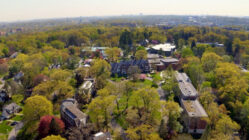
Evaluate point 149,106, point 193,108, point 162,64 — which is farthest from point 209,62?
point 149,106

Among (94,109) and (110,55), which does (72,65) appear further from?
(94,109)

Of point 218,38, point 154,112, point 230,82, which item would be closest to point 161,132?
point 154,112

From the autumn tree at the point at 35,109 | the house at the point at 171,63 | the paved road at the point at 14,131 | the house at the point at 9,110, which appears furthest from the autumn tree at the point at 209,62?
the house at the point at 9,110

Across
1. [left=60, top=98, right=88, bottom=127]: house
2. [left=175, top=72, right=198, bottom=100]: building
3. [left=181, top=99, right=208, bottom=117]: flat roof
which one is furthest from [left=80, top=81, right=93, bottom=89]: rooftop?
[left=181, top=99, right=208, bottom=117]: flat roof

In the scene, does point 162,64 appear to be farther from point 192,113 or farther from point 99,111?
point 99,111

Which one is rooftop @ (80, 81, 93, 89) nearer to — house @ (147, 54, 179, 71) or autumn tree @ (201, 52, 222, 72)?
house @ (147, 54, 179, 71)

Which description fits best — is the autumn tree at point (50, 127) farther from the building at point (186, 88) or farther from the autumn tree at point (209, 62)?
the autumn tree at point (209, 62)
